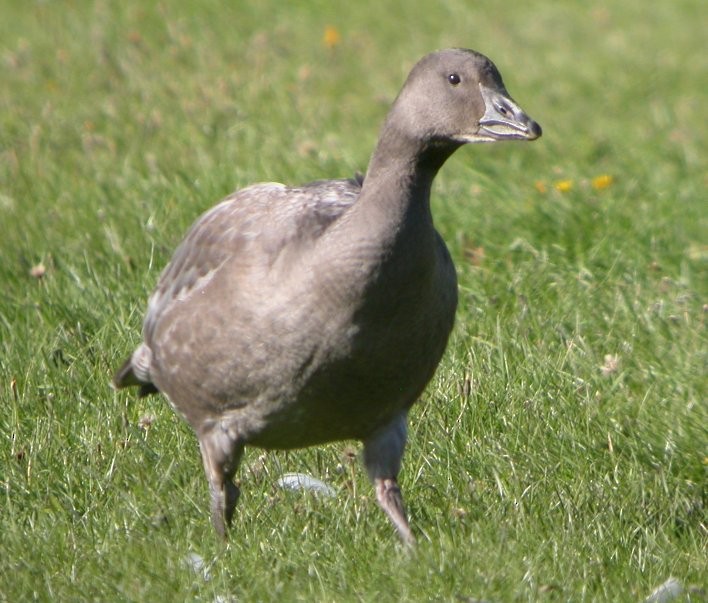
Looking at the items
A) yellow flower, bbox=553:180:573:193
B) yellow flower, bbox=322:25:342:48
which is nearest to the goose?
yellow flower, bbox=553:180:573:193

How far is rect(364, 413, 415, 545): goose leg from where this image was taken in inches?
171

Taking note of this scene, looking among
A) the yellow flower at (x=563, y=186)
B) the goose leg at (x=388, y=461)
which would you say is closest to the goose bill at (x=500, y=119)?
the goose leg at (x=388, y=461)

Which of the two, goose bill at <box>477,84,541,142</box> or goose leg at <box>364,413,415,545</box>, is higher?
goose bill at <box>477,84,541,142</box>

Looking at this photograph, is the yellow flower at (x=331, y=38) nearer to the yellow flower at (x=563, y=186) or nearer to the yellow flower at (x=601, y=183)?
the yellow flower at (x=601, y=183)

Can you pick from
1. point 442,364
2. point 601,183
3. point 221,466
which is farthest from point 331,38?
point 221,466

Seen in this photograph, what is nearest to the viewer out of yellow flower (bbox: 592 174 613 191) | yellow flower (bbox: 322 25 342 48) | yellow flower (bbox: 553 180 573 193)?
yellow flower (bbox: 553 180 573 193)

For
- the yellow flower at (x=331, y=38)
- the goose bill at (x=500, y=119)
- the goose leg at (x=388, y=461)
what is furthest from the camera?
the yellow flower at (x=331, y=38)

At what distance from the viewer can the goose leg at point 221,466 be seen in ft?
14.4

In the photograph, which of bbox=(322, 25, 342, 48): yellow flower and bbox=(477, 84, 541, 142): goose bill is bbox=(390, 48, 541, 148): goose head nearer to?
bbox=(477, 84, 541, 142): goose bill

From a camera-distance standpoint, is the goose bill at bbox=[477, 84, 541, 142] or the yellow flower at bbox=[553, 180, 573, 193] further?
the yellow flower at bbox=[553, 180, 573, 193]

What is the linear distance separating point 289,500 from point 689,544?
3.86ft

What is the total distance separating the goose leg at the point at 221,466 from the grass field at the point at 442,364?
70 mm

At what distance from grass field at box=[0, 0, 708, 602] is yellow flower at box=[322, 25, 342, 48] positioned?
30 mm

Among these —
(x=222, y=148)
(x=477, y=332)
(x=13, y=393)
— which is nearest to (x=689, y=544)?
(x=477, y=332)
